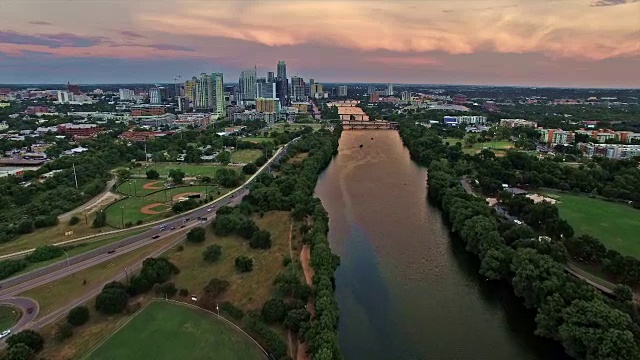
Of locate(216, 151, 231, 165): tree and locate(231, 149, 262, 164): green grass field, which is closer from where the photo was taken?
locate(216, 151, 231, 165): tree

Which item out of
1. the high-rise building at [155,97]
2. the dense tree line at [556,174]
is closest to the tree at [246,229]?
the dense tree line at [556,174]

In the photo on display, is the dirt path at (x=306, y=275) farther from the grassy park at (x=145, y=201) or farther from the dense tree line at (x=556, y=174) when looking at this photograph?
the dense tree line at (x=556, y=174)

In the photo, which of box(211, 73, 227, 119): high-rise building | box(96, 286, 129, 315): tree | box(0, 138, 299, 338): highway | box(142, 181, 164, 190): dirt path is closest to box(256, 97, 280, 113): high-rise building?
box(211, 73, 227, 119): high-rise building

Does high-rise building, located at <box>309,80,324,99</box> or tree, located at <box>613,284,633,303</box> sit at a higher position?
high-rise building, located at <box>309,80,324,99</box>

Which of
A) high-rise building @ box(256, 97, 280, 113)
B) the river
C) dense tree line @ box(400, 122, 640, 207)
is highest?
high-rise building @ box(256, 97, 280, 113)

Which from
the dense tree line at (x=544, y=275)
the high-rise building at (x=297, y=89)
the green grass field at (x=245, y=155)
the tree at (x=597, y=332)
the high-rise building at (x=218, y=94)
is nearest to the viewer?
the tree at (x=597, y=332)

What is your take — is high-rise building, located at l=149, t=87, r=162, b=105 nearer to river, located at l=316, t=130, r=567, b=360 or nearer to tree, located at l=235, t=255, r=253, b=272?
river, located at l=316, t=130, r=567, b=360
